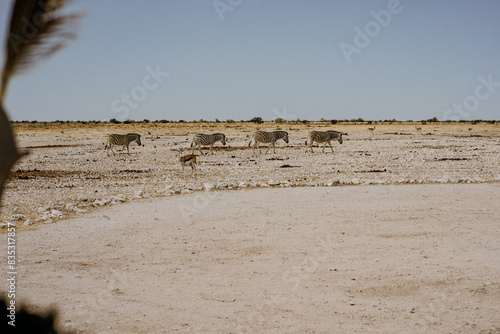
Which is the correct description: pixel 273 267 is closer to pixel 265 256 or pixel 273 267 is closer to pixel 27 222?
pixel 265 256

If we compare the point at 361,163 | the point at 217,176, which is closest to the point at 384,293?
the point at 217,176

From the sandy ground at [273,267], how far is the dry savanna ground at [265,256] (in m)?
0.02

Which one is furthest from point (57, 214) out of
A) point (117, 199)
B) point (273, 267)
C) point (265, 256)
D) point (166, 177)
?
point (166, 177)

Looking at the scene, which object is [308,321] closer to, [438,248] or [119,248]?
[438,248]

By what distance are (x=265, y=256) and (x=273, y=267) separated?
1.65ft

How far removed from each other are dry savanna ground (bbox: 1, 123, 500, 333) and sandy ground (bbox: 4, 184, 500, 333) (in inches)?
0.9

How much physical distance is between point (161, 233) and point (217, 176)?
813 cm

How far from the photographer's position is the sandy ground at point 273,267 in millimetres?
4532

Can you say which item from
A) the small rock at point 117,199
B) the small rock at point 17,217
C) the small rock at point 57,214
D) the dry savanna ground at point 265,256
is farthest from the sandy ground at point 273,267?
the small rock at point 17,217

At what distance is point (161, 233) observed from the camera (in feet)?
26.0

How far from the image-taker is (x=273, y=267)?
20.1ft

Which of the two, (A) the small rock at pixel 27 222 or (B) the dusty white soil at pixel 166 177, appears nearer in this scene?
(A) the small rock at pixel 27 222

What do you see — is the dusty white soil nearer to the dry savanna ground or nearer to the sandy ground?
the dry savanna ground

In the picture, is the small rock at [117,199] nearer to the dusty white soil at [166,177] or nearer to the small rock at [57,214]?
the dusty white soil at [166,177]
